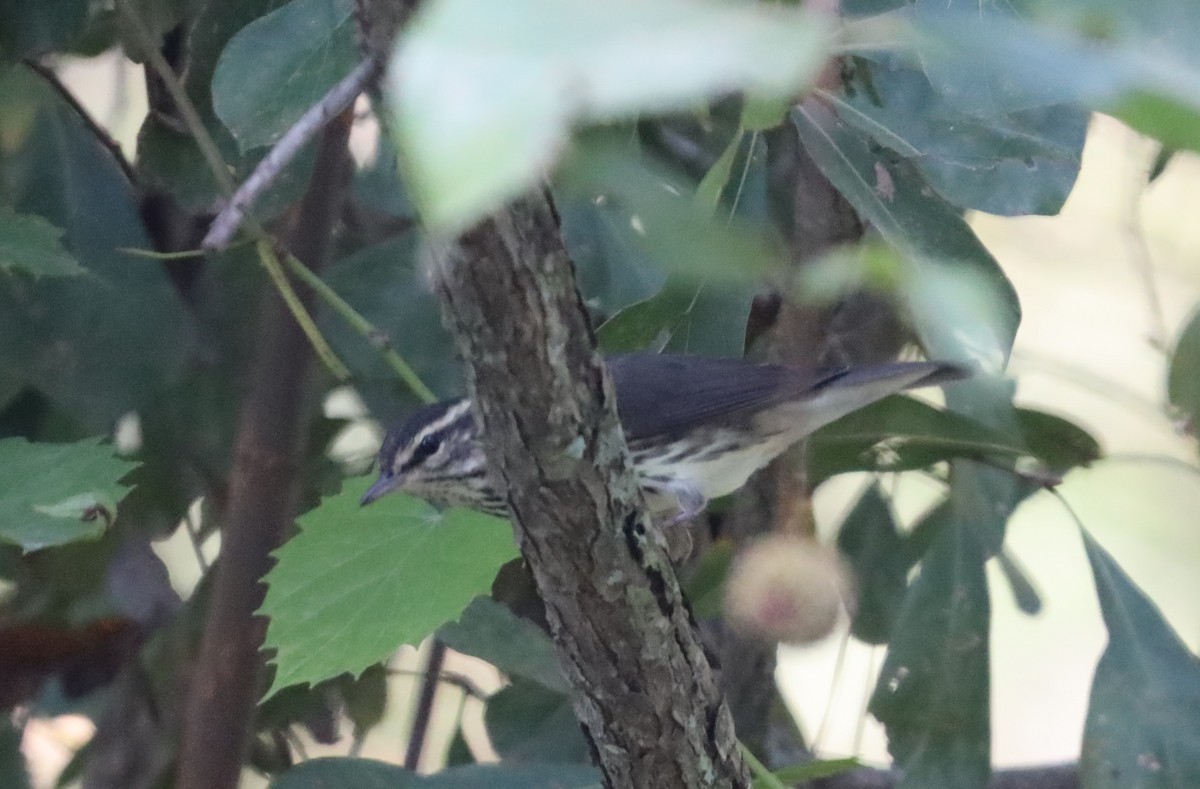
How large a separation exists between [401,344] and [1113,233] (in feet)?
9.61

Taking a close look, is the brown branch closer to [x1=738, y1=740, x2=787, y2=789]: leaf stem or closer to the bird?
the bird

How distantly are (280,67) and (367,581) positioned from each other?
67 centimetres

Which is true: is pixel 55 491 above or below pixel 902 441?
above

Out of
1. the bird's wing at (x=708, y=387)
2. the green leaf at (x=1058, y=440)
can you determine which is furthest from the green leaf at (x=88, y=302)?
the green leaf at (x=1058, y=440)

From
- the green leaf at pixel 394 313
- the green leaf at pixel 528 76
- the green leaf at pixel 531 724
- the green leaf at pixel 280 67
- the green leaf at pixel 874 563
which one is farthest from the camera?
the green leaf at pixel 874 563

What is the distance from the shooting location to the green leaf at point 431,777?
1986mm

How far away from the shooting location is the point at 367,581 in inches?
70.3

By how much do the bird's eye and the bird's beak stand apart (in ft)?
0.17

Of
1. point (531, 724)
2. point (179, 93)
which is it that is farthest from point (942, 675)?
point (179, 93)

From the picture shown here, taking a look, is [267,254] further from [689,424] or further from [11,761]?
[11,761]

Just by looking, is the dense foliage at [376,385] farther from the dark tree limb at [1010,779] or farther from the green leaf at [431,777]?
the dark tree limb at [1010,779]

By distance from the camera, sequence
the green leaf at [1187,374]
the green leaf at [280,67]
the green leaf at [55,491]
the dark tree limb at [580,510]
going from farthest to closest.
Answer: the green leaf at [1187,374] → the green leaf at [280,67] → the green leaf at [55,491] → the dark tree limb at [580,510]

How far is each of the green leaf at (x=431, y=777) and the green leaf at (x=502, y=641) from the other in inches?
5.8

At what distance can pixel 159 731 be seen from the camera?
2.56 meters
